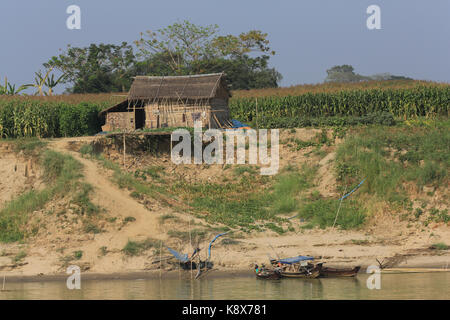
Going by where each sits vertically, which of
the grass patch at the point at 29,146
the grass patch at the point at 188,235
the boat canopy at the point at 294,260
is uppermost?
the grass patch at the point at 29,146

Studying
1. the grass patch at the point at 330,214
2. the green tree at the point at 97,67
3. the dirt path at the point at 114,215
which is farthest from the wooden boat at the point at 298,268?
the green tree at the point at 97,67

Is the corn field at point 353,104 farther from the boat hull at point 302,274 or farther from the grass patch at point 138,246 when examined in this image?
the boat hull at point 302,274

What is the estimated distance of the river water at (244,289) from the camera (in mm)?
15219

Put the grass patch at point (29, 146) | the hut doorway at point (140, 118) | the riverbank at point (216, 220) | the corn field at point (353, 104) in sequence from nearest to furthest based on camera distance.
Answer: the riverbank at point (216, 220) → the grass patch at point (29, 146) → the hut doorway at point (140, 118) → the corn field at point (353, 104)

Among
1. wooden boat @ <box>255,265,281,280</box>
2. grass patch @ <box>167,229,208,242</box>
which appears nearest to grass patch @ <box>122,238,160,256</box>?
grass patch @ <box>167,229,208,242</box>

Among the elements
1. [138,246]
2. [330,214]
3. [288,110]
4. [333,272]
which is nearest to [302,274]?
[333,272]

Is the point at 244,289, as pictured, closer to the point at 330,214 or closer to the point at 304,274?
the point at 304,274

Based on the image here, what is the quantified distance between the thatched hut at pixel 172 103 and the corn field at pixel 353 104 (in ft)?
14.0

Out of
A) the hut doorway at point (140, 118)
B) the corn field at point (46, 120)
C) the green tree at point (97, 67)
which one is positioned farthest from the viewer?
the green tree at point (97, 67)

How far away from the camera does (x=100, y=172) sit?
22.7 m

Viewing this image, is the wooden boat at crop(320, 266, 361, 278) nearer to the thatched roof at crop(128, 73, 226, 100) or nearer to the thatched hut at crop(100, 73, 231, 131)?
the thatched hut at crop(100, 73, 231, 131)
